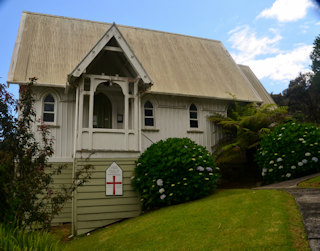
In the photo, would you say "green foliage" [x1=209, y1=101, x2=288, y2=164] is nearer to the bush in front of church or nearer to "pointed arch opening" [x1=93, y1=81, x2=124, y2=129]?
the bush in front of church

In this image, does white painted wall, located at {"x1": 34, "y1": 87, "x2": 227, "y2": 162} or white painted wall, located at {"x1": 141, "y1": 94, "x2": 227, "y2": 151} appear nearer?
white painted wall, located at {"x1": 34, "y1": 87, "x2": 227, "y2": 162}

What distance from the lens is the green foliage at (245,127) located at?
579 inches

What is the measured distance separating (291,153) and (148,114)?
657 centimetres

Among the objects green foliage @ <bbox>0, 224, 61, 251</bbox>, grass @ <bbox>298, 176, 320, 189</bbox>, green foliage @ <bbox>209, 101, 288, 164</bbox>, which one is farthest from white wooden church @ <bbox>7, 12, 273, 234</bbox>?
grass @ <bbox>298, 176, 320, 189</bbox>

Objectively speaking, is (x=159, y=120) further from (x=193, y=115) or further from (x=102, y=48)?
(x=102, y=48)

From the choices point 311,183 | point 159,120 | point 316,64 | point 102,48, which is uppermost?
point 316,64

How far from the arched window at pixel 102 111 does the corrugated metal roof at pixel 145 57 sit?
184cm

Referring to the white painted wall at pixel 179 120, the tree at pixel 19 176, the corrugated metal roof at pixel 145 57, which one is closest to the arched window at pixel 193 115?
the white painted wall at pixel 179 120

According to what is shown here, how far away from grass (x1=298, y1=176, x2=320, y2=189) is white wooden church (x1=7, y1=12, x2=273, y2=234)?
5.77m

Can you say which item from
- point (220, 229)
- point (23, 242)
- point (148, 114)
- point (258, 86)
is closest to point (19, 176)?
point (23, 242)

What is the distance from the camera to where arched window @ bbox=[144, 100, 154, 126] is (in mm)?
15195

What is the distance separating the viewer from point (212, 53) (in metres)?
20.1

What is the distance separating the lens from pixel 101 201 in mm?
11547

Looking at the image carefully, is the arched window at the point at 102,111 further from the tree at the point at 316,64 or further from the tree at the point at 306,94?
the tree at the point at 316,64
